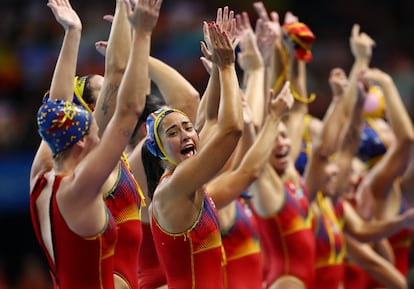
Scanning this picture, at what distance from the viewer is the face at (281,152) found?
6996 mm

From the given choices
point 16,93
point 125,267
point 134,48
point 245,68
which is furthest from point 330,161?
point 16,93

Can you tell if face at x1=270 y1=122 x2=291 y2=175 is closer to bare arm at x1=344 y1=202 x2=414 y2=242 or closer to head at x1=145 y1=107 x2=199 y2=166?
bare arm at x1=344 y1=202 x2=414 y2=242

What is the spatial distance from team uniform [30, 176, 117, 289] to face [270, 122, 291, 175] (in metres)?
2.57

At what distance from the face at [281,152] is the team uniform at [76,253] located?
257cm

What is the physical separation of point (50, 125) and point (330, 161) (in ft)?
12.4

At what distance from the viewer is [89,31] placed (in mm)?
12633

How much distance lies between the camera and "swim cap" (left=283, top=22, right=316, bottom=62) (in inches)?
290

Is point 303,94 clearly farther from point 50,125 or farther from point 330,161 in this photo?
point 50,125

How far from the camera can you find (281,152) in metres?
7.07

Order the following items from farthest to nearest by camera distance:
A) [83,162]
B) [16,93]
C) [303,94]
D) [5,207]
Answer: [16,93]
[5,207]
[303,94]
[83,162]

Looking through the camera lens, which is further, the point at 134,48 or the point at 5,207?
the point at 5,207

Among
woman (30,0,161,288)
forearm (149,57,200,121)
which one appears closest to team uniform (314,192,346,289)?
forearm (149,57,200,121)

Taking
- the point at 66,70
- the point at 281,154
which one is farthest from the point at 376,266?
the point at 66,70

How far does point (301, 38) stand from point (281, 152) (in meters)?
0.87
